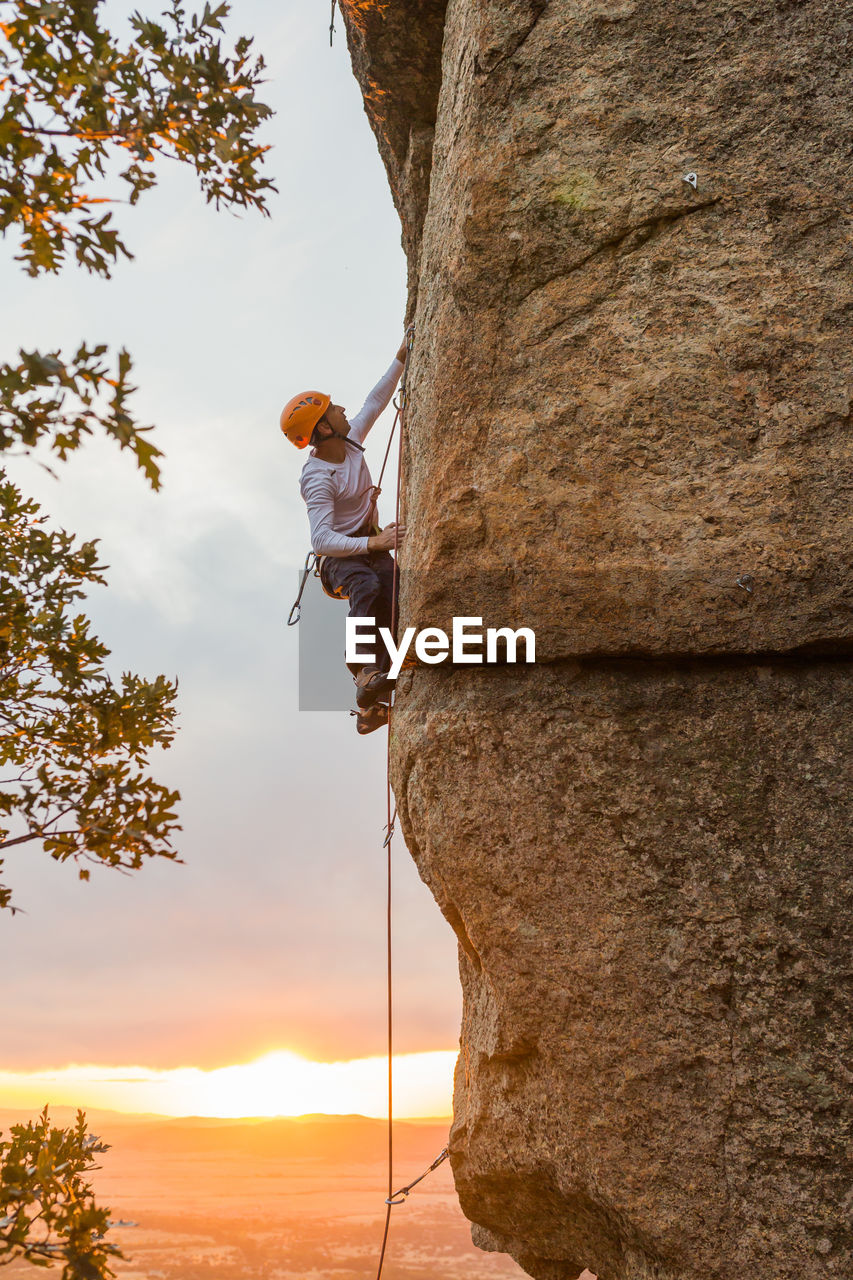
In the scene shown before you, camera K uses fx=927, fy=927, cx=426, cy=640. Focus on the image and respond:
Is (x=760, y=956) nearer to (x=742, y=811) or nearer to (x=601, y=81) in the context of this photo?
(x=742, y=811)

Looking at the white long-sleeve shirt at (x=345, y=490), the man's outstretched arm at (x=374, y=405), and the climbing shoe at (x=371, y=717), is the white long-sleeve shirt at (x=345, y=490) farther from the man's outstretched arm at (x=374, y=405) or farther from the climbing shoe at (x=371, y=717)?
the climbing shoe at (x=371, y=717)

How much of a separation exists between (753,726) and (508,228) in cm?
298

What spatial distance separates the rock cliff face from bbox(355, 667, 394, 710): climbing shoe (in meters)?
1.13

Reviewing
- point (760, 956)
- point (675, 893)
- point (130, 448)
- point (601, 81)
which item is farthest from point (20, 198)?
point (760, 956)

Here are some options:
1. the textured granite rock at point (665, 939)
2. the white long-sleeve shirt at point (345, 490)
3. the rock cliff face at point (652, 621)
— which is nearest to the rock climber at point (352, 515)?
the white long-sleeve shirt at point (345, 490)

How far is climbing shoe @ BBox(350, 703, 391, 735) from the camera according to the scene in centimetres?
689

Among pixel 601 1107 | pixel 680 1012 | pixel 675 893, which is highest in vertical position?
pixel 675 893

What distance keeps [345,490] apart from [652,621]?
3.52 m

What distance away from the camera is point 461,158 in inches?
211

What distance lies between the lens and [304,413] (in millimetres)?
7238

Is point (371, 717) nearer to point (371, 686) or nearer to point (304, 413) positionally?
point (371, 686)

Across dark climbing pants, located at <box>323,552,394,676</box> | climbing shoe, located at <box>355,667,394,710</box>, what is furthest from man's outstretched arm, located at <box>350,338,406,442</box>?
climbing shoe, located at <box>355,667,394,710</box>

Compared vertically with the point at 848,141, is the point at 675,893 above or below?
below

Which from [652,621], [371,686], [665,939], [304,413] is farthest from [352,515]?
[665,939]
